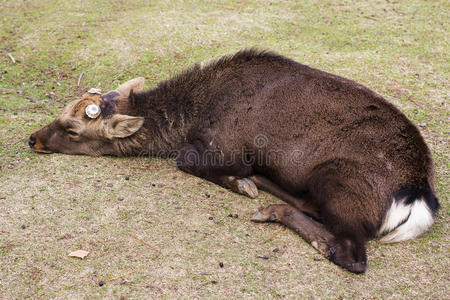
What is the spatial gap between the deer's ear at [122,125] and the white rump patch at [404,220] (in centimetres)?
335

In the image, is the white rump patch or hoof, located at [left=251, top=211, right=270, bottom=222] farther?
hoof, located at [left=251, top=211, right=270, bottom=222]

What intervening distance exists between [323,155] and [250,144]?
0.96 meters

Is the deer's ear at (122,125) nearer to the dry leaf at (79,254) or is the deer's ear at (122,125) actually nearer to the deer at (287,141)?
the deer at (287,141)

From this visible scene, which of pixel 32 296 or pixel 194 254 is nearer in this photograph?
pixel 32 296

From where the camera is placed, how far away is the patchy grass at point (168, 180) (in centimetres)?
365

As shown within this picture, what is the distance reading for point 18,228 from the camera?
4.08 m

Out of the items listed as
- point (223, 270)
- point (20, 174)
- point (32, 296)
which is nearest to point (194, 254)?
Answer: point (223, 270)

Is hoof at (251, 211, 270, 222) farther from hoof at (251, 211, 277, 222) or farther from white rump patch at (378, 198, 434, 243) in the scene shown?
white rump patch at (378, 198, 434, 243)

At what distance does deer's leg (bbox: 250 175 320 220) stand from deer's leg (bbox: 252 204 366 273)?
0.27 m

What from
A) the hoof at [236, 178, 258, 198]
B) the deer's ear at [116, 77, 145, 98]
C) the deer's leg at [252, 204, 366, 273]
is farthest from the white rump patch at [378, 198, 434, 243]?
the deer's ear at [116, 77, 145, 98]

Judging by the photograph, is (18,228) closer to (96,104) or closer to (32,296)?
(32,296)

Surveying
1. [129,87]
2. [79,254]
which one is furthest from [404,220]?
[129,87]

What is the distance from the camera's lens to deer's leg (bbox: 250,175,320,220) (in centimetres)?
470

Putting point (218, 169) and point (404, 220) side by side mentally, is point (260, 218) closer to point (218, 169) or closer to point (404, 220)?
point (218, 169)
